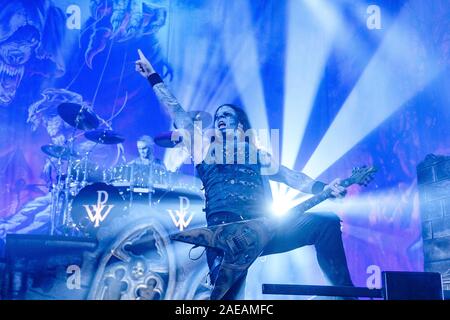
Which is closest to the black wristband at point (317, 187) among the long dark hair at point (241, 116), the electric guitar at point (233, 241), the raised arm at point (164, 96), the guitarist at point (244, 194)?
the guitarist at point (244, 194)

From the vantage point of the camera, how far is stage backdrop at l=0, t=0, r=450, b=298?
3.79 meters

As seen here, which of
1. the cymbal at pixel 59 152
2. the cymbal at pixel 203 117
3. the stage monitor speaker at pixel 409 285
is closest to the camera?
the stage monitor speaker at pixel 409 285

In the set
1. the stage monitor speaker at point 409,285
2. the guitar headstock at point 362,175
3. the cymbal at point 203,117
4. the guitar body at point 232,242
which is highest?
the cymbal at point 203,117

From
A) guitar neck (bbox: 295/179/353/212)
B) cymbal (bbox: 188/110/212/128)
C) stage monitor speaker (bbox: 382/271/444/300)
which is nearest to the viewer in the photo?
stage monitor speaker (bbox: 382/271/444/300)

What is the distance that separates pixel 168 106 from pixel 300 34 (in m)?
1.23

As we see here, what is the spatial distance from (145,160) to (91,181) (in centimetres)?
42

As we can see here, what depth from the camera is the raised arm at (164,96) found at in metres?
3.90

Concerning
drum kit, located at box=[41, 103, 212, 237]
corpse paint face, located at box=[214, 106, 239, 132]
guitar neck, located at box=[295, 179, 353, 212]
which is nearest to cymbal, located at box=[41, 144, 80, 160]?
drum kit, located at box=[41, 103, 212, 237]

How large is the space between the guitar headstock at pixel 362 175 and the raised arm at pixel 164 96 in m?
1.29

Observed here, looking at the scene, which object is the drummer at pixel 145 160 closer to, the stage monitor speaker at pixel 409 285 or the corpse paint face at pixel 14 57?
the corpse paint face at pixel 14 57

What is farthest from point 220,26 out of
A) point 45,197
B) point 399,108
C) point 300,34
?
point 45,197

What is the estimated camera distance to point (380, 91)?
4.11 meters

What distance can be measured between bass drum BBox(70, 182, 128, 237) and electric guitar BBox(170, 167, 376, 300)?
46 cm

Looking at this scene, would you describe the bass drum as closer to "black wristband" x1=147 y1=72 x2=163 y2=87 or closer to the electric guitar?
the electric guitar
